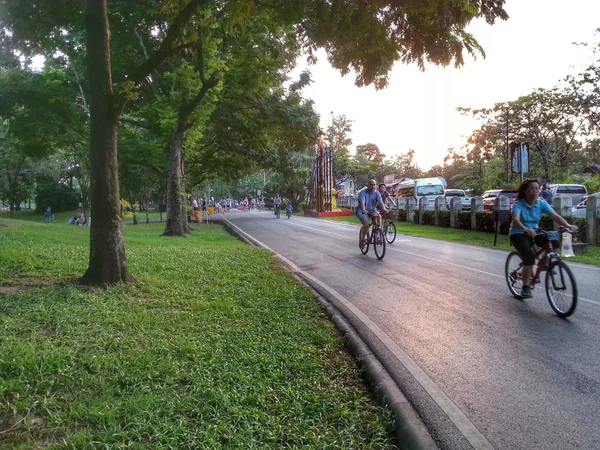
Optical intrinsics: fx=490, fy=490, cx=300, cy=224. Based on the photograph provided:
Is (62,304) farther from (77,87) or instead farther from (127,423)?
(77,87)

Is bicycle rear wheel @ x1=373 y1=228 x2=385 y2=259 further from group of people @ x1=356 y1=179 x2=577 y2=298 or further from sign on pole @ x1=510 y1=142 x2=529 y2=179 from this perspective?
sign on pole @ x1=510 y1=142 x2=529 y2=179

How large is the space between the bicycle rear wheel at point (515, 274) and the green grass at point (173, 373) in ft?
10.0

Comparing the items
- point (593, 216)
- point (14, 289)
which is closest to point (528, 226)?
point (14, 289)

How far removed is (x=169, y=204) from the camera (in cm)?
1984

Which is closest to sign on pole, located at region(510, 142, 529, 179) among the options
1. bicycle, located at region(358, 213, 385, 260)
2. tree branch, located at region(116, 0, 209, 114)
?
bicycle, located at region(358, 213, 385, 260)

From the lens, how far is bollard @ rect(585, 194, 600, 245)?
50.5ft

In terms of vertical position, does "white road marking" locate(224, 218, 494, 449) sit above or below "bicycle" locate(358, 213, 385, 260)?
below

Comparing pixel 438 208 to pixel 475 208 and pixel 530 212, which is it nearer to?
pixel 475 208

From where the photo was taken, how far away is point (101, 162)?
743 cm

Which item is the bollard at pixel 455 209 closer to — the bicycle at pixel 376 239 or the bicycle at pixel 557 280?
the bicycle at pixel 376 239

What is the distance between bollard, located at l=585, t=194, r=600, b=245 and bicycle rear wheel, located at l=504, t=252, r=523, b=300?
31.9ft

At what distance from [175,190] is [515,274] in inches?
588

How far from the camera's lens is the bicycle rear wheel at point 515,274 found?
7.30 metres

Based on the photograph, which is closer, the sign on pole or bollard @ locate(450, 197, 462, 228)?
the sign on pole
